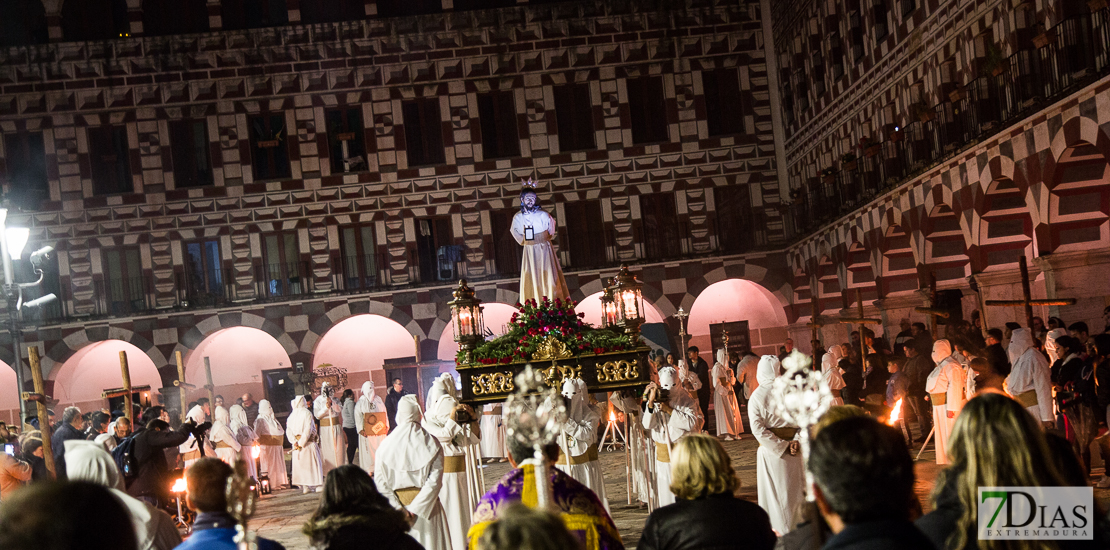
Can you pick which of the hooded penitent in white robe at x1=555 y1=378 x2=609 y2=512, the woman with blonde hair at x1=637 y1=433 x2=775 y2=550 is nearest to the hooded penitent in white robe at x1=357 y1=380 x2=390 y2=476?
the hooded penitent in white robe at x1=555 y1=378 x2=609 y2=512

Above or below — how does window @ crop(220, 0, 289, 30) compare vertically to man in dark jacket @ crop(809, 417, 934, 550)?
above

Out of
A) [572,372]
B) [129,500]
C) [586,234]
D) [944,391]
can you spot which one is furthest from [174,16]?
[129,500]

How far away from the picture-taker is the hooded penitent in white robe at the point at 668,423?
994 cm

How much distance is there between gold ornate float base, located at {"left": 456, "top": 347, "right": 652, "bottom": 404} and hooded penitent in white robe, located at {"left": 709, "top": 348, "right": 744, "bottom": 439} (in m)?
8.30

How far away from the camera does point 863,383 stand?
51.1ft

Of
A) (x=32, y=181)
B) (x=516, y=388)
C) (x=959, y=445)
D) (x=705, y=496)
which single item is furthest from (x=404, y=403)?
(x=32, y=181)

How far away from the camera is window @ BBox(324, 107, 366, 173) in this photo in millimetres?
27594

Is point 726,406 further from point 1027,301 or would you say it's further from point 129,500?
point 129,500

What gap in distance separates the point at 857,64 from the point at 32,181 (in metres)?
21.2

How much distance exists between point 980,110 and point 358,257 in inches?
672

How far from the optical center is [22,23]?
2767cm

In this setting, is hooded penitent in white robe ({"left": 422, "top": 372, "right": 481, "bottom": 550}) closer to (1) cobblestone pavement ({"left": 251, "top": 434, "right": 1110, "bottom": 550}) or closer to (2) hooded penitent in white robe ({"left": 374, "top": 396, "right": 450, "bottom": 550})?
(2) hooded penitent in white robe ({"left": 374, "top": 396, "right": 450, "bottom": 550})

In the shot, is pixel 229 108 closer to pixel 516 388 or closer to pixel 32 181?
pixel 32 181

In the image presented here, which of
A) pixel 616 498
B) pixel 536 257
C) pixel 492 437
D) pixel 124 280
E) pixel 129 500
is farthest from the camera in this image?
pixel 124 280
